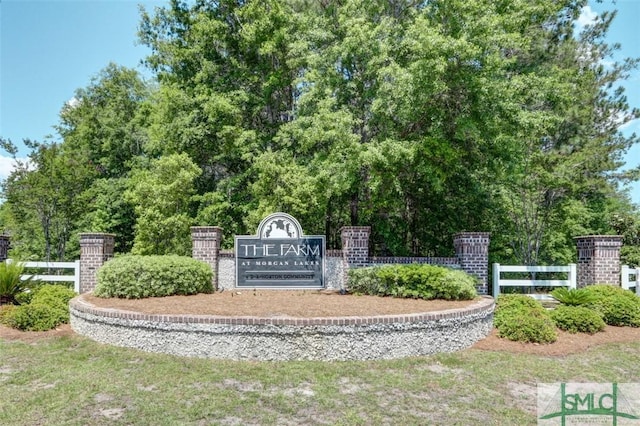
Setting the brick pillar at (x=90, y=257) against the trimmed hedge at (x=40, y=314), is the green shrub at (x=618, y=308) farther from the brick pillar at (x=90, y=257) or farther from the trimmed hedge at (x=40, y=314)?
the brick pillar at (x=90, y=257)

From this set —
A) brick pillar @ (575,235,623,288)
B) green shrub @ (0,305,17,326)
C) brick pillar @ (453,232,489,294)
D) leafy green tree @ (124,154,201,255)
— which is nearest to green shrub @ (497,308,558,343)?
brick pillar @ (453,232,489,294)

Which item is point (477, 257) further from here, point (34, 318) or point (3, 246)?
point (3, 246)

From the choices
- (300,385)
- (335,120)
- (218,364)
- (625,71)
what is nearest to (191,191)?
(335,120)

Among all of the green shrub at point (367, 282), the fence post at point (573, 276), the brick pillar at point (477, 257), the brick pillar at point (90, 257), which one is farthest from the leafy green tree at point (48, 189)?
the fence post at point (573, 276)

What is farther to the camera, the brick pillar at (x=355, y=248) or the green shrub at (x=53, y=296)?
the brick pillar at (x=355, y=248)

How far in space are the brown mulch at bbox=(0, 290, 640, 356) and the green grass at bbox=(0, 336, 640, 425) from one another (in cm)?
54

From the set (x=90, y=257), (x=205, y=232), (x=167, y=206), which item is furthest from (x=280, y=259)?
(x=167, y=206)

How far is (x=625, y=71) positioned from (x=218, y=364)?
18257 mm

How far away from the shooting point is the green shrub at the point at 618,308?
9.28 m

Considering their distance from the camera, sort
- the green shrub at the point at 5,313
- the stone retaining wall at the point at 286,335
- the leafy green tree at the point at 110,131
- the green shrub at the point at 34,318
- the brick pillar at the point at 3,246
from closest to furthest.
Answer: the stone retaining wall at the point at 286,335 → the green shrub at the point at 34,318 → the green shrub at the point at 5,313 → the brick pillar at the point at 3,246 → the leafy green tree at the point at 110,131

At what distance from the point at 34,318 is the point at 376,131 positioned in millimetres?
10442

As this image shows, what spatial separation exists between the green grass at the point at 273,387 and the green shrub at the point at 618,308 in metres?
2.06

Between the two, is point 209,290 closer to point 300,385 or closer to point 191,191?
point 300,385

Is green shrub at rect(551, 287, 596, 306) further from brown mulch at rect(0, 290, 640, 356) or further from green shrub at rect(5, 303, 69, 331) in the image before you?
green shrub at rect(5, 303, 69, 331)
